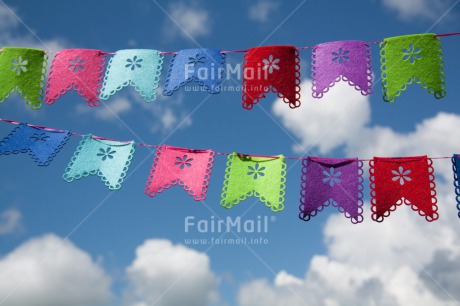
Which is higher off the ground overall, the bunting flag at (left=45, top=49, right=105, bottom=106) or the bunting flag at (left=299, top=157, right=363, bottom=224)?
the bunting flag at (left=45, top=49, right=105, bottom=106)

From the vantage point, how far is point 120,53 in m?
4.53

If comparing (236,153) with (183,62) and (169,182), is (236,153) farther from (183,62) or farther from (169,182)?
(183,62)

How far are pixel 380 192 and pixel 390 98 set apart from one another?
73cm

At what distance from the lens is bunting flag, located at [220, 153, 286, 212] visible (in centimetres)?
415

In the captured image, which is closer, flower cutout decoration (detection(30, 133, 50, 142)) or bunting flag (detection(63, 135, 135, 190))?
bunting flag (detection(63, 135, 135, 190))

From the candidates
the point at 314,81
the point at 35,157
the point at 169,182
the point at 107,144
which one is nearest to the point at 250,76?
the point at 314,81

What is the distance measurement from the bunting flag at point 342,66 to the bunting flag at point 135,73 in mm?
1306

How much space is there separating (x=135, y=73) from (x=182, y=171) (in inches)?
36.1

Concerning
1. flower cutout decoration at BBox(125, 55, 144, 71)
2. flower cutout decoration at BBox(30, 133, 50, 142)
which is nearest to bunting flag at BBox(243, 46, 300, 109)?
flower cutout decoration at BBox(125, 55, 144, 71)

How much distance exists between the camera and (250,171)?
4289 millimetres

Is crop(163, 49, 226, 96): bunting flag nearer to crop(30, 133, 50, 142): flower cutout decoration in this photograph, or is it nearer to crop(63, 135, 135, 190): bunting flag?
crop(63, 135, 135, 190): bunting flag

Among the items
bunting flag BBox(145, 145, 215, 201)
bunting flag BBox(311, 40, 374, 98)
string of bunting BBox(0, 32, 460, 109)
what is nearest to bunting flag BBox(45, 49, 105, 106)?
string of bunting BBox(0, 32, 460, 109)

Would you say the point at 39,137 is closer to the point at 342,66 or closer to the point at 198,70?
the point at 198,70

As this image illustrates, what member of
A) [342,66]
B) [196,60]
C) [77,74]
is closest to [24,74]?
[77,74]
